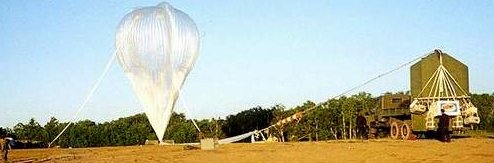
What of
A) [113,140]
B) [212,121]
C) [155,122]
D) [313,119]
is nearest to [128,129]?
[113,140]

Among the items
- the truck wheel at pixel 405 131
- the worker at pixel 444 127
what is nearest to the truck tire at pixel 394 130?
the truck wheel at pixel 405 131

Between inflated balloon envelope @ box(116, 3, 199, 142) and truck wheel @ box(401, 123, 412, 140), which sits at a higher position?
inflated balloon envelope @ box(116, 3, 199, 142)

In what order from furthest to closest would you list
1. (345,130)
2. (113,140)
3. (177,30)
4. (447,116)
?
1. (113,140)
2. (345,130)
3. (177,30)
4. (447,116)

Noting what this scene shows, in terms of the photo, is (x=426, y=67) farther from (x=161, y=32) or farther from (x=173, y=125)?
(x=173, y=125)

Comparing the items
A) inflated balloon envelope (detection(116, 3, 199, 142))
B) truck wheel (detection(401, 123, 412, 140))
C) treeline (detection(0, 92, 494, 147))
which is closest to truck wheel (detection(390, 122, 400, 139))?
truck wheel (detection(401, 123, 412, 140))

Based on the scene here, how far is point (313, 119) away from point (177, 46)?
42462 millimetres

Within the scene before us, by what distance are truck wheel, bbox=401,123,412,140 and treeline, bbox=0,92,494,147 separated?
26540 millimetres

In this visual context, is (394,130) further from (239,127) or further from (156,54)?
(239,127)

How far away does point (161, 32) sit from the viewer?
31.0m

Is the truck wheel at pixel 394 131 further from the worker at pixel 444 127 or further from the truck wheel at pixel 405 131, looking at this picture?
the worker at pixel 444 127

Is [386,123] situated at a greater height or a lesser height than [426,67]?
lesser

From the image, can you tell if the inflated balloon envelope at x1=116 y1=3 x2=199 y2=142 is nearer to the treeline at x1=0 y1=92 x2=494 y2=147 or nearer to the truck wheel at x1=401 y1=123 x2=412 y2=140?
the truck wheel at x1=401 y1=123 x2=412 y2=140

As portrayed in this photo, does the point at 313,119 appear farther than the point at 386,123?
Yes

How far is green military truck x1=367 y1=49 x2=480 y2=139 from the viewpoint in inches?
1112
